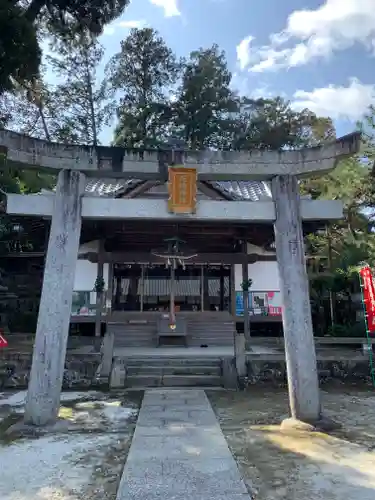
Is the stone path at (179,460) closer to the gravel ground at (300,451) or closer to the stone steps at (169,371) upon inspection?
the gravel ground at (300,451)

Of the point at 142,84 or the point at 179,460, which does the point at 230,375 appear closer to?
the point at 179,460


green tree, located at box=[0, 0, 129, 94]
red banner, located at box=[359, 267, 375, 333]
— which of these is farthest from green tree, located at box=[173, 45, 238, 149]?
red banner, located at box=[359, 267, 375, 333]

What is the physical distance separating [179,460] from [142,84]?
29355mm

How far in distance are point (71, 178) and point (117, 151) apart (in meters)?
0.83

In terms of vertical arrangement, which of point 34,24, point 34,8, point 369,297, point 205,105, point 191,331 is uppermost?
point 205,105

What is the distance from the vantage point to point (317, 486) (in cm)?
372

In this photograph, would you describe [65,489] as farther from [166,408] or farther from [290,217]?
[290,217]

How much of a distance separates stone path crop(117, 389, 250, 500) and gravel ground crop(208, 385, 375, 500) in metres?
0.20

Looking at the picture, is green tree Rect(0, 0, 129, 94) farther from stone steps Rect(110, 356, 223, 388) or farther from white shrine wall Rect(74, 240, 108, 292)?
stone steps Rect(110, 356, 223, 388)

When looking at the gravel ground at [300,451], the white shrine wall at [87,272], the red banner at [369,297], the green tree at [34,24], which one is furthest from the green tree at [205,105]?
the gravel ground at [300,451]

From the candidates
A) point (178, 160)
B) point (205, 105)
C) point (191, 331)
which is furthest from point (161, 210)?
point (205, 105)

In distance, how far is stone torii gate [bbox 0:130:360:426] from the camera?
5.77 metres

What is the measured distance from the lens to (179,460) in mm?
4316

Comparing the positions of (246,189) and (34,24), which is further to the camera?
(246,189)
